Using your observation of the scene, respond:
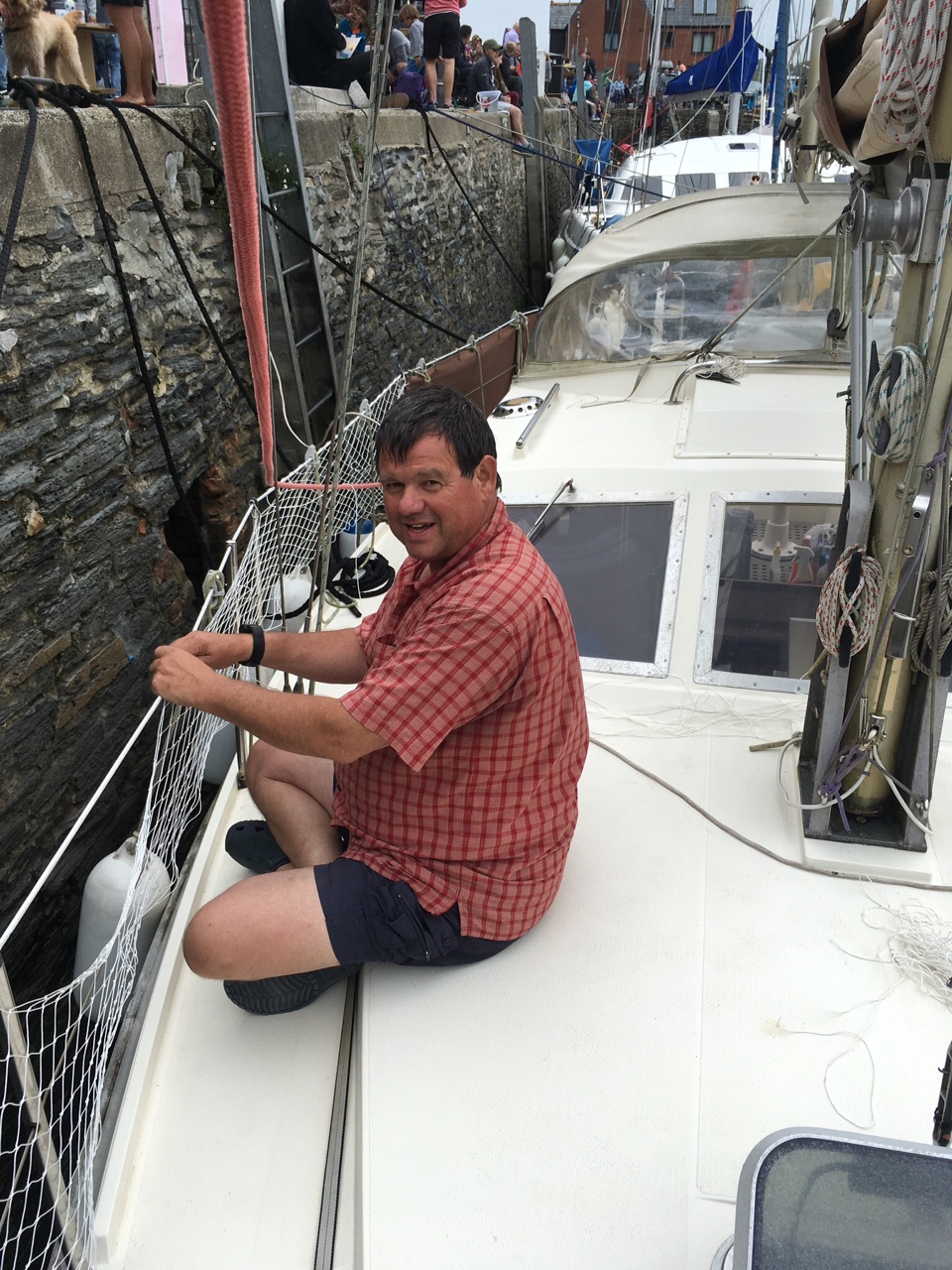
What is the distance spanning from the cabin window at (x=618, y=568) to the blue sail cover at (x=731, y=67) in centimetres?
1369

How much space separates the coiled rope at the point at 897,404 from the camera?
5.53 ft

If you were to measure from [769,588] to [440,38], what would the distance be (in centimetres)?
799

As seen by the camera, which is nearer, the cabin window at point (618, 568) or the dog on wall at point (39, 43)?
the cabin window at point (618, 568)

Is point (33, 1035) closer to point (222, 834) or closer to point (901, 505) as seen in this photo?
point (222, 834)

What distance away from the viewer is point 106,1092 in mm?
1805

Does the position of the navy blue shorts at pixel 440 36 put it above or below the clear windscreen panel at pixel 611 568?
above

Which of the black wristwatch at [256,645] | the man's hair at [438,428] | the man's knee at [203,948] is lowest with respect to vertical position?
the man's knee at [203,948]

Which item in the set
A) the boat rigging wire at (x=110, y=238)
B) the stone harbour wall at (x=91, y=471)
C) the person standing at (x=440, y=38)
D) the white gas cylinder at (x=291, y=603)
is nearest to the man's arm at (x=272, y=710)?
the white gas cylinder at (x=291, y=603)

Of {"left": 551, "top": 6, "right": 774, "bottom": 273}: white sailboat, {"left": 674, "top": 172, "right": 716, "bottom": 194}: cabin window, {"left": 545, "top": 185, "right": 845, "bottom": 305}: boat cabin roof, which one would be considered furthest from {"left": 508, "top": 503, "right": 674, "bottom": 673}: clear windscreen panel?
{"left": 674, "top": 172, "right": 716, "bottom": 194}: cabin window

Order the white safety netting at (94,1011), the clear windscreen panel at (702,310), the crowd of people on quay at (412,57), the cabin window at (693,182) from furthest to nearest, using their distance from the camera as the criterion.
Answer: the cabin window at (693,182)
the crowd of people on quay at (412,57)
the clear windscreen panel at (702,310)
the white safety netting at (94,1011)

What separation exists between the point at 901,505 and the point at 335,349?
211 inches

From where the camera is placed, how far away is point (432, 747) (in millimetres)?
1522

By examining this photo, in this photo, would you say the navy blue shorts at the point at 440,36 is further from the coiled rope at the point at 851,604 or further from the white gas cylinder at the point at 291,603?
the coiled rope at the point at 851,604

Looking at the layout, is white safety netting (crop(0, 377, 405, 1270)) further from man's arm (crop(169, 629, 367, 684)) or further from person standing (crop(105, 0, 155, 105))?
person standing (crop(105, 0, 155, 105))
